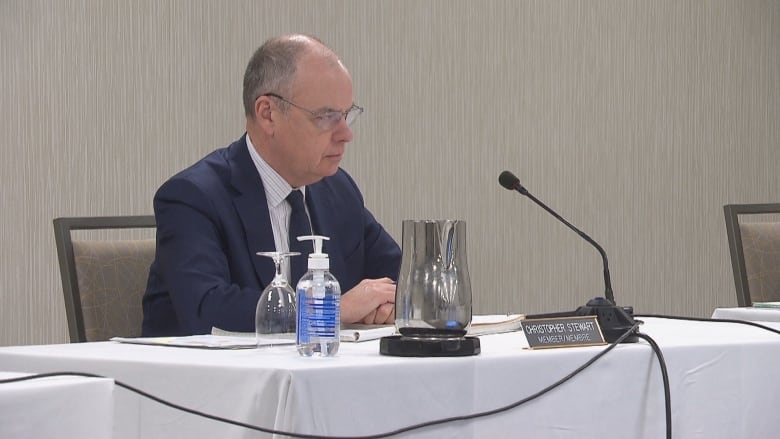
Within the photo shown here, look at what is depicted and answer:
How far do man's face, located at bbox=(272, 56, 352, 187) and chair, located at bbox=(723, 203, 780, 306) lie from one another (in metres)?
1.31

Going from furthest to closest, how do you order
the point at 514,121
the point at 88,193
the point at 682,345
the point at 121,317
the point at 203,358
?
1. the point at 514,121
2. the point at 88,193
3. the point at 121,317
4. the point at 682,345
5. the point at 203,358

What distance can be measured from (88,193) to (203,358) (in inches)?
80.4

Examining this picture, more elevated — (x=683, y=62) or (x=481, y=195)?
(x=683, y=62)

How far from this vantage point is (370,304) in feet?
6.15

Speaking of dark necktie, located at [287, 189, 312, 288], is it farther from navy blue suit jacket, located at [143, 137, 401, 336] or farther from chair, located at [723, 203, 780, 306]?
chair, located at [723, 203, 780, 306]

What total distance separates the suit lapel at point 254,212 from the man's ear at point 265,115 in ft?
0.27

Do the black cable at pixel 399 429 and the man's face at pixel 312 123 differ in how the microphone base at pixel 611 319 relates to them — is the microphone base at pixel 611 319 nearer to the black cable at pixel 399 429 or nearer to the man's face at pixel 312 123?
the black cable at pixel 399 429

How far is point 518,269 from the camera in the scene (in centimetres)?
429

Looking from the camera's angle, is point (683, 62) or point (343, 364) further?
point (683, 62)

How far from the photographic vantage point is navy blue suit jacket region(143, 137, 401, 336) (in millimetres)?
2002

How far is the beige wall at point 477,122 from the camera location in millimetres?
3238

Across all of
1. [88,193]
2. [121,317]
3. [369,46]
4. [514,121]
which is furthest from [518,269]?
[121,317]

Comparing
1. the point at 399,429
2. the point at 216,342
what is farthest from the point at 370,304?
the point at 399,429

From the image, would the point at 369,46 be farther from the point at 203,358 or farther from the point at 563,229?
the point at 203,358
